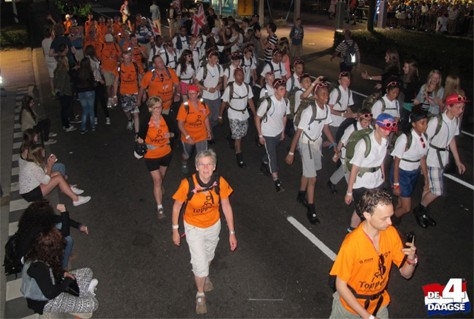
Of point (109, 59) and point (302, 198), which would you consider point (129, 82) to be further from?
point (302, 198)

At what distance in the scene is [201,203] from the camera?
495 cm

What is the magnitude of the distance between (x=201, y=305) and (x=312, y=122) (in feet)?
10.9

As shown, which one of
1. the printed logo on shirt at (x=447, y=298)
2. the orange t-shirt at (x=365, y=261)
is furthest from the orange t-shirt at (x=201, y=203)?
the printed logo on shirt at (x=447, y=298)

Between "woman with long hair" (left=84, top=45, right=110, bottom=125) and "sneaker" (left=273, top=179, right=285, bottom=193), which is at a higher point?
"woman with long hair" (left=84, top=45, right=110, bottom=125)

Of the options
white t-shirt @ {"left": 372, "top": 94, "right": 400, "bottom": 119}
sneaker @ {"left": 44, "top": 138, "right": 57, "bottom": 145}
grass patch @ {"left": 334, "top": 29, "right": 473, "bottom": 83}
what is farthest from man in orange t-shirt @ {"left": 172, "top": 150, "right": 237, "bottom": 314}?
grass patch @ {"left": 334, "top": 29, "right": 473, "bottom": 83}

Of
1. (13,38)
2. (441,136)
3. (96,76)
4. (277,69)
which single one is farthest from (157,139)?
(13,38)

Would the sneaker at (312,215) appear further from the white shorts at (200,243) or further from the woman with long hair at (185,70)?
the woman with long hair at (185,70)

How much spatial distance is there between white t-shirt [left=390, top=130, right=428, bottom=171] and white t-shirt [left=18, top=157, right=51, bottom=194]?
18.2 feet

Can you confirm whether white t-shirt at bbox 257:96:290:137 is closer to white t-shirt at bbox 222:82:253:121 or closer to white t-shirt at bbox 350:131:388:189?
white t-shirt at bbox 222:82:253:121

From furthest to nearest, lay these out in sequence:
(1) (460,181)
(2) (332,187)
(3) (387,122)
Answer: (1) (460,181)
(2) (332,187)
(3) (387,122)

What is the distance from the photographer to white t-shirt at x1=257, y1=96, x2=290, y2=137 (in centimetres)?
794

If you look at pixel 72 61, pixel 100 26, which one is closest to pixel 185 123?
pixel 72 61

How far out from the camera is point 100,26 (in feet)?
56.8

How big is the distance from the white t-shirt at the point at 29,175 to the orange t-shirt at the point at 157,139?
182 centimetres
